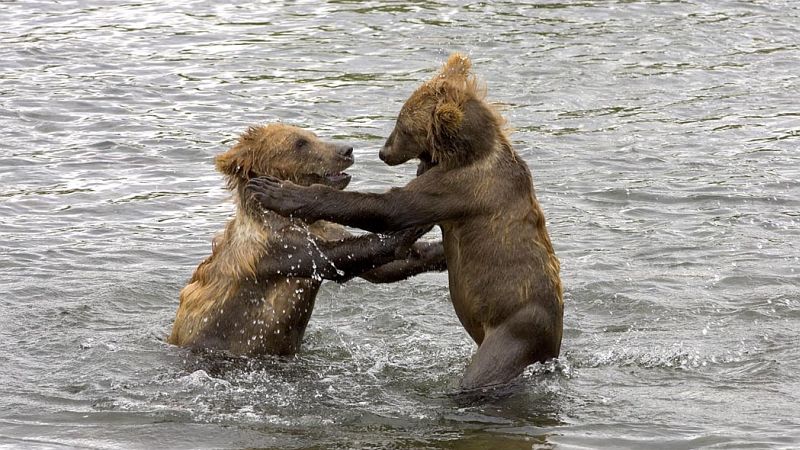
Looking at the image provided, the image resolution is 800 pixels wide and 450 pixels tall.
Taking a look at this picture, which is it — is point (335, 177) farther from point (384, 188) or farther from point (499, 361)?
point (384, 188)

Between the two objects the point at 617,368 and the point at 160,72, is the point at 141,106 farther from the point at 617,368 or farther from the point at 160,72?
the point at 617,368

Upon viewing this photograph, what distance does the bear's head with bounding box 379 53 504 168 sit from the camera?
8.02 m

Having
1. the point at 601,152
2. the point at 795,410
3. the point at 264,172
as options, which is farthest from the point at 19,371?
the point at 601,152

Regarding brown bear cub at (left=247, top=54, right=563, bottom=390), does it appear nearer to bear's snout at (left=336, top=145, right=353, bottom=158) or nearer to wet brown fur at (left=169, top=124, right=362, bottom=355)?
wet brown fur at (left=169, top=124, right=362, bottom=355)

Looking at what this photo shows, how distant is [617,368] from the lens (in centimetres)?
912

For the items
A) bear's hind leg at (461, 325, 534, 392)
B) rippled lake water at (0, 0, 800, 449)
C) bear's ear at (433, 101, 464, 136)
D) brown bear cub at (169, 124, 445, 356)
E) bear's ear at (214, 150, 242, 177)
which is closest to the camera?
bear's ear at (433, 101, 464, 136)

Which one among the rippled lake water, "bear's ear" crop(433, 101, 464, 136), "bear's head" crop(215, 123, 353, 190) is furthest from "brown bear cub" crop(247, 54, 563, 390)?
"bear's head" crop(215, 123, 353, 190)

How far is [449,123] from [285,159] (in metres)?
1.52

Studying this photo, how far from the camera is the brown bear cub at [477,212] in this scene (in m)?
8.04

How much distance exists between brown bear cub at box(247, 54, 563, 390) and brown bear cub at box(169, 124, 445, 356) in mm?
696

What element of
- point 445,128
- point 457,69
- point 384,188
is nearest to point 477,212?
point 445,128

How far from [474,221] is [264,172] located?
1655 millimetres

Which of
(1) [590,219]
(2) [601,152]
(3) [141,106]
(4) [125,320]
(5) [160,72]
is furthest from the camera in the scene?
(5) [160,72]

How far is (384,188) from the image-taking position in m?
13.2
